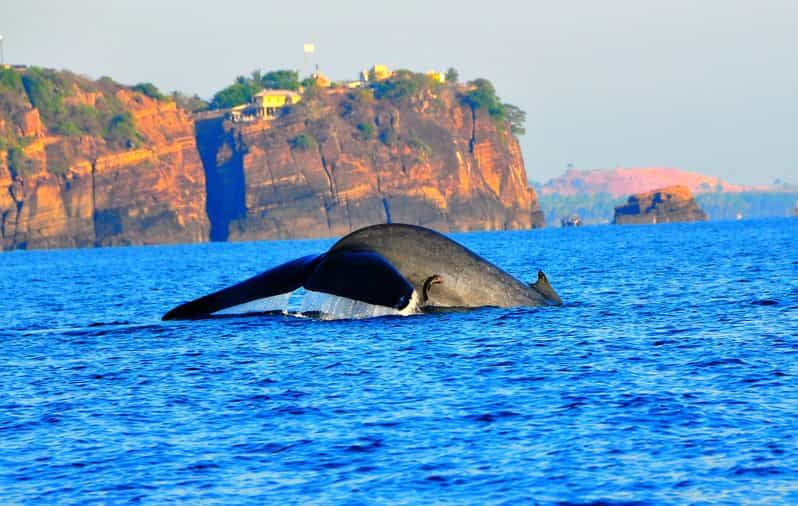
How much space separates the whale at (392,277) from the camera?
21812 mm

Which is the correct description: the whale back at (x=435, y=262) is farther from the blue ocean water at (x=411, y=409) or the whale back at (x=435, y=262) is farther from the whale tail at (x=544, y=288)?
the whale tail at (x=544, y=288)

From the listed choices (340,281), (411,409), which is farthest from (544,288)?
(411,409)

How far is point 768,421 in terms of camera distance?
1539 centimetres

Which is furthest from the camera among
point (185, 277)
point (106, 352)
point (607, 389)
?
point (185, 277)

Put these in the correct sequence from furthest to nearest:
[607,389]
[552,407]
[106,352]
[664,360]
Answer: [106,352] < [664,360] < [607,389] < [552,407]

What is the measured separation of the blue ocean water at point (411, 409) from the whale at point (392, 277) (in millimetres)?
494

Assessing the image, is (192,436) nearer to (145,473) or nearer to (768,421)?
(145,473)

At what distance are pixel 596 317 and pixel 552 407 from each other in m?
11.2

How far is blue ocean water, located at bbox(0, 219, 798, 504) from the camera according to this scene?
12906 mm

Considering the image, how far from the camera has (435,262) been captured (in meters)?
24.0

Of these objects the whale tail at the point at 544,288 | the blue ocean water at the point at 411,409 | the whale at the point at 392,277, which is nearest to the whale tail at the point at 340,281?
the whale at the point at 392,277

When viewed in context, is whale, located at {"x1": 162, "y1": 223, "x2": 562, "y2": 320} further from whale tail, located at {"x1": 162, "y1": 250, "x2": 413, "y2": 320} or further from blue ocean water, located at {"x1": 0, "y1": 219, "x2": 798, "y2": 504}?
blue ocean water, located at {"x1": 0, "y1": 219, "x2": 798, "y2": 504}

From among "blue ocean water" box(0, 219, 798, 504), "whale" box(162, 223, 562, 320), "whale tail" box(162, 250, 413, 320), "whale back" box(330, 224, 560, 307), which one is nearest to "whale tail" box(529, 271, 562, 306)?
"whale" box(162, 223, 562, 320)

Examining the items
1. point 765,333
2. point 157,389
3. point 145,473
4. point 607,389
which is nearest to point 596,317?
point 765,333
